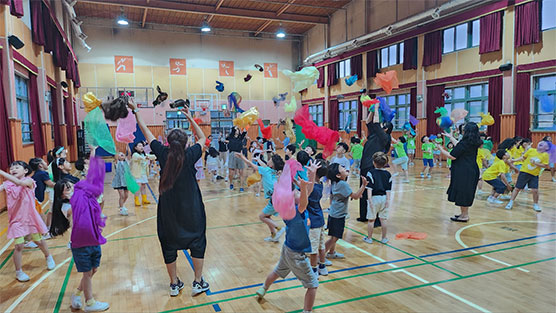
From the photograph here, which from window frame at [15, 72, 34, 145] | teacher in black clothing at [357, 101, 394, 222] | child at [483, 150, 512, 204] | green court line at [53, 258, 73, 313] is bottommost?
green court line at [53, 258, 73, 313]

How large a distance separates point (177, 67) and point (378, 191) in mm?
21200

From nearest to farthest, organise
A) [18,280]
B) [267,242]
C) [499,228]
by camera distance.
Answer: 1. [18,280]
2. [267,242]
3. [499,228]

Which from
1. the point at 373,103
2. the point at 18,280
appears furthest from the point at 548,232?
the point at 18,280

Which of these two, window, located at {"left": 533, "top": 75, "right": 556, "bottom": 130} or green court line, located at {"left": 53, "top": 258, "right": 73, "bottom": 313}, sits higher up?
window, located at {"left": 533, "top": 75, "right": 556, "bottom": 130}

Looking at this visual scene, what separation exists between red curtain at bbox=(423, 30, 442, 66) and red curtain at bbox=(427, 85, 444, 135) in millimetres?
1184

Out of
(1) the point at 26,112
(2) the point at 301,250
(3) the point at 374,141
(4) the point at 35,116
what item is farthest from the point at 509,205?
(1) the point at 26,112

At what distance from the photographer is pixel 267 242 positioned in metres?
5.30

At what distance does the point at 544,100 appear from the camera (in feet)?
40.1

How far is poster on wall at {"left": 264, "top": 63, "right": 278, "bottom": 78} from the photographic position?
→ 2600cm

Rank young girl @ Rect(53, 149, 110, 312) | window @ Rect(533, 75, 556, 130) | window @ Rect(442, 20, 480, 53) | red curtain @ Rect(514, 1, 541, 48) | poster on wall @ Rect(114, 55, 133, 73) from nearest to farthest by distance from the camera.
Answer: young girl @ Rect(53, 149, 110, 312) → red curtain @ Rect(514, 1, 541, 48) → window @ Rect(533, 75, 556, 130) → window @ Rect(442, 20, 480, 53) → poster on wall @ Rect(114, 55, 133, 73)

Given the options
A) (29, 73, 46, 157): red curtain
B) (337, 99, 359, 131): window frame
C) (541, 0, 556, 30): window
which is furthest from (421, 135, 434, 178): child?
(29, 73, 46, 157): red curtain

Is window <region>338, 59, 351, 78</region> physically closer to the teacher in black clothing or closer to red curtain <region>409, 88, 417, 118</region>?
red curtain <region>409, 88, 417, 118</region>

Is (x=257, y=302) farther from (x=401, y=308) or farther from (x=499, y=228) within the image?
(x=499, y=228)

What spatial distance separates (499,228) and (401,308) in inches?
137
